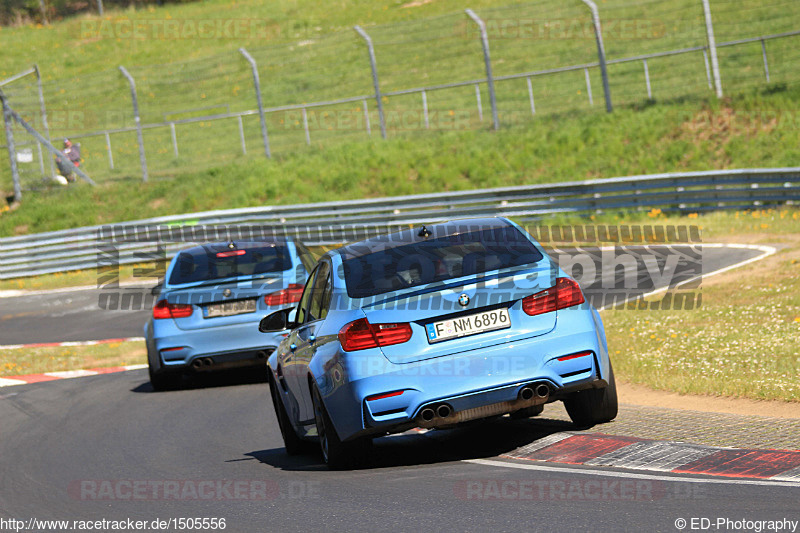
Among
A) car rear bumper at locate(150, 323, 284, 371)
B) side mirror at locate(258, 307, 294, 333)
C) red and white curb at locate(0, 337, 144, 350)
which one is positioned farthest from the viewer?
red and white curb at locate(0, 337, 144, 350)

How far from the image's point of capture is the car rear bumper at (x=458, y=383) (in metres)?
7.04

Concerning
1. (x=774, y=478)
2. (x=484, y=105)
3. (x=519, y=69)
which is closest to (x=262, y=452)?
(x=774, y=478)

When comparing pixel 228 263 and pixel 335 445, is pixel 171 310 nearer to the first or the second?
pixel 228 263

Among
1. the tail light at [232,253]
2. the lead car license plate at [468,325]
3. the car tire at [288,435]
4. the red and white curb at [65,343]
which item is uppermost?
the lead car license plate at [468,325]

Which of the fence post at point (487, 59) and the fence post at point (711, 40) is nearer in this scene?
the fence post at point (711, 40)

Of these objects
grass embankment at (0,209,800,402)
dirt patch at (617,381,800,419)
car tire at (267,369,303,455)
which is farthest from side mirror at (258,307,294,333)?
grass embankment at (0,209,800,402)

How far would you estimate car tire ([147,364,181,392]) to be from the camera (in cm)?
1311

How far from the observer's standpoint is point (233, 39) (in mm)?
68688

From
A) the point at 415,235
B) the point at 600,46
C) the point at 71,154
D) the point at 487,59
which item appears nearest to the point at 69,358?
the point at 415,235

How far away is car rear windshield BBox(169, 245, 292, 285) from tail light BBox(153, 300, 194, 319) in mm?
283

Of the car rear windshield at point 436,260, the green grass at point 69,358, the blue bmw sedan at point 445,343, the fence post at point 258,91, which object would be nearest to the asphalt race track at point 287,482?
the blue bmw sedan at point 445,343

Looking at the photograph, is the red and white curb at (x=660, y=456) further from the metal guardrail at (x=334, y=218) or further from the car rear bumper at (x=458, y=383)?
the metal guardrail at (x=334, y=218)

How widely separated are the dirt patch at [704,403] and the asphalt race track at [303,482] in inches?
50.9

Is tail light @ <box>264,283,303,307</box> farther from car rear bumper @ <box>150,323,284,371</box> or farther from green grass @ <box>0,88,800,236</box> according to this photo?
green grass @ <box>0,88,800,236</box>
